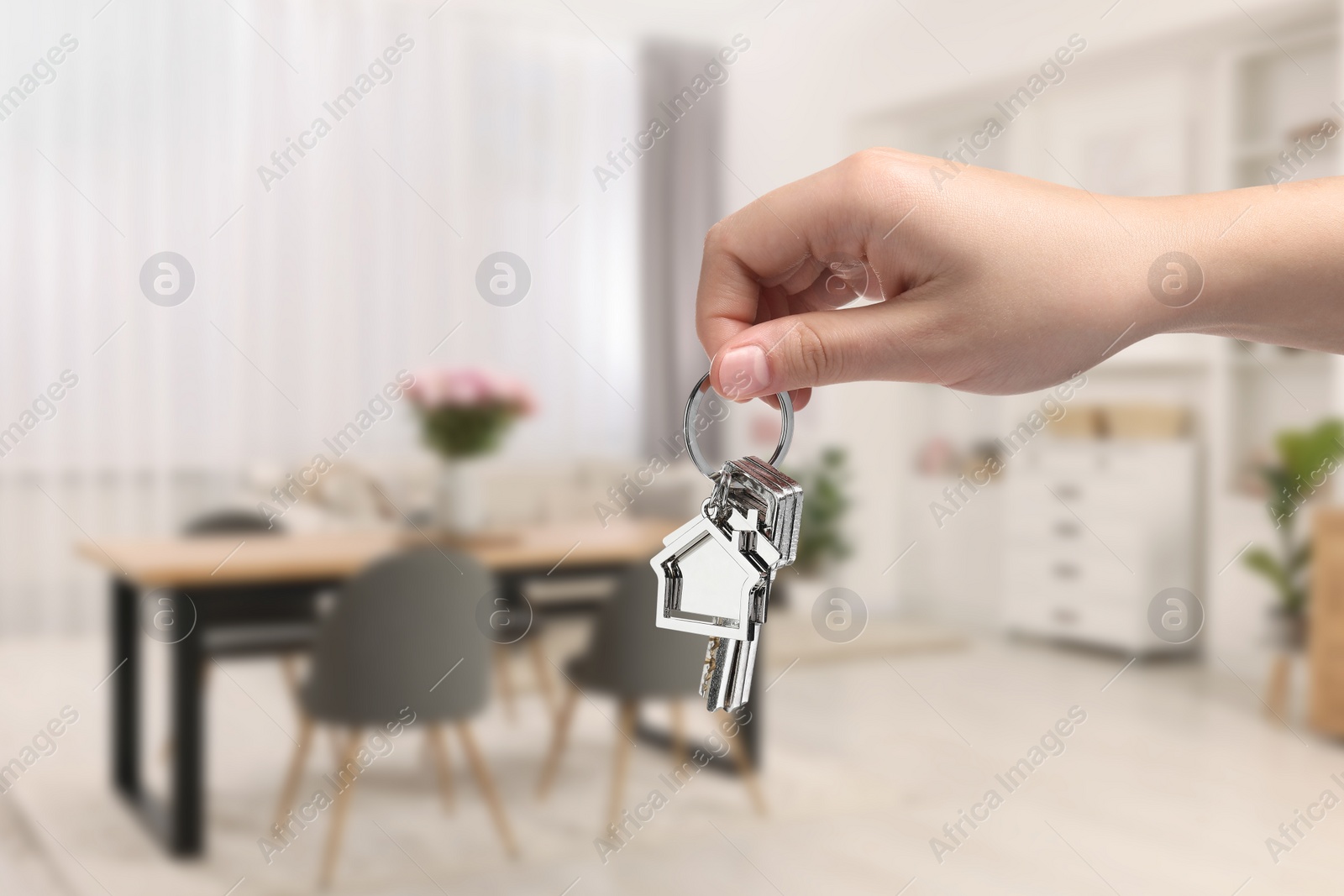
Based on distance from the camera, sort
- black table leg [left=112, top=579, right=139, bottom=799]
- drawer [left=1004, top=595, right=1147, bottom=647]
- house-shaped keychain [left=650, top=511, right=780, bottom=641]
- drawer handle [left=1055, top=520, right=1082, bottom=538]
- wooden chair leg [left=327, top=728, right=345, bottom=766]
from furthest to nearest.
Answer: drawer handle [left=1055, top=520, right=1082, bottom=538]
drawer [left=1004, top=595, right=1147, bottom=647]
wooden chair leg [left=327, top=728, right=345, bottom=766]
black table leg [left=112, top=579, right=139, bottom=799]
house-shaped keychain [left=650, top=511, right=780, bottom=641]

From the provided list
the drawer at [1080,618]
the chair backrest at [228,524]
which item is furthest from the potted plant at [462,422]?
the drawer at [1080,618]

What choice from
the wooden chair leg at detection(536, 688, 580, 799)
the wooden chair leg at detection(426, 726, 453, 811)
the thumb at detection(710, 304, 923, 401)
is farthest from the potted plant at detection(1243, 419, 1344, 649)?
the thumb at detection(710, 304, 923, 401)

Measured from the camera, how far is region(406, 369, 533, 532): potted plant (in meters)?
2.03

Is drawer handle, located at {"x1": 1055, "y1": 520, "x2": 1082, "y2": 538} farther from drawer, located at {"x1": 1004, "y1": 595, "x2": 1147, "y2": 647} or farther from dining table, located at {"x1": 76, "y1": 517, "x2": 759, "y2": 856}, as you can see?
dining table, located at {"x1": 76, "y1": 517, "x2": 759, "y2": 856}

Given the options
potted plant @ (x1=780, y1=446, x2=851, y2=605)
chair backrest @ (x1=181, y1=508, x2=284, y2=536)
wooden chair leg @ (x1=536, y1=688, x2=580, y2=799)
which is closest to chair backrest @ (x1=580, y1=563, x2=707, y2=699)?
wooden chair leg @ (x1=536, y1=688, x2=580, y2=799)

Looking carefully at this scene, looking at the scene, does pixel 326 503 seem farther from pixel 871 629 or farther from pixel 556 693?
pixel 871 629

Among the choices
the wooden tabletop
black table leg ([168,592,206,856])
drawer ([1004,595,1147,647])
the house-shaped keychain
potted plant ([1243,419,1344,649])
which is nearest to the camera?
the house-shaped keychain

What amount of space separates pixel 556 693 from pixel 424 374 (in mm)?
799

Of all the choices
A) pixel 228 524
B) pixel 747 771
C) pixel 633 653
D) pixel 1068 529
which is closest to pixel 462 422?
pixel 228 524

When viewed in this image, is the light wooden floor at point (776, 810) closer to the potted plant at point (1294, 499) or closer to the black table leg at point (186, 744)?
the black table leg at point (186, 744)

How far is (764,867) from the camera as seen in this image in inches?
71.4

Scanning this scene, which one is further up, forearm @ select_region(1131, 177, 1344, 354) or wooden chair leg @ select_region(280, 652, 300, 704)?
forearm @ select_region(1131, 177, 1344, 354)

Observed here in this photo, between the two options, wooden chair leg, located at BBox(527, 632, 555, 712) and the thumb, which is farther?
wooden chair leg, located at BBox(527, 632, 555, 712)

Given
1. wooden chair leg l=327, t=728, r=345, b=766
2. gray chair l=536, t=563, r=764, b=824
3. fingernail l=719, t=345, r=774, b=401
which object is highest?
fingernail l=719, t=345, r=774, b=401
